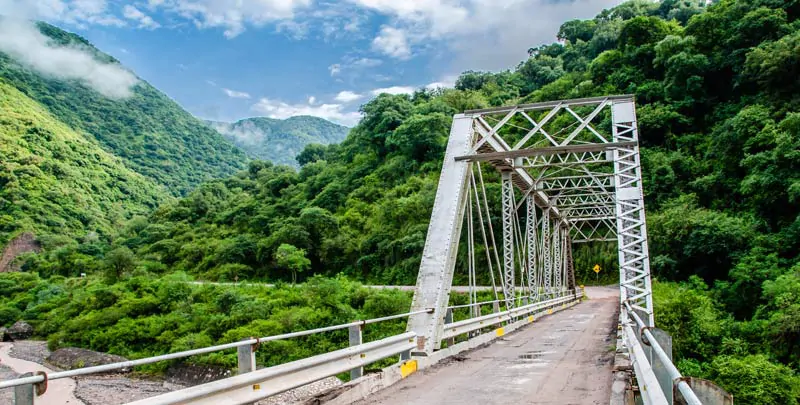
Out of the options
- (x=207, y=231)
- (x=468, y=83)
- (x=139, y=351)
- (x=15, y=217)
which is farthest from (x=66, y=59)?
(x=139, y=351)

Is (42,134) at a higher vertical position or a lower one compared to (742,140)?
higher

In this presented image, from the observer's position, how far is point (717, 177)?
99.0ft

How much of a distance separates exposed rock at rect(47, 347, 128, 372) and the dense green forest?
1.12 metres

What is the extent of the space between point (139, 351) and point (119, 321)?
4123mm

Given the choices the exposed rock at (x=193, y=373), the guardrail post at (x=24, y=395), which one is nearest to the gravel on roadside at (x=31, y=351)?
the exposed rock at (x=193, y=373)

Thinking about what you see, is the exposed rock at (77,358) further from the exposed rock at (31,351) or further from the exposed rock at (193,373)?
the exposed rock at (193,373)

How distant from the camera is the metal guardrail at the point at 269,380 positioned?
408cm

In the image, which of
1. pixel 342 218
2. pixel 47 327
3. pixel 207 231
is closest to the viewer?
pixel 47 327

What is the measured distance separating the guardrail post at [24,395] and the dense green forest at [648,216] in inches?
536

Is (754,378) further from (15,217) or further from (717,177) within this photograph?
(15,217)

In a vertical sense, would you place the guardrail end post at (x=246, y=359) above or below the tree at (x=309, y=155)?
below

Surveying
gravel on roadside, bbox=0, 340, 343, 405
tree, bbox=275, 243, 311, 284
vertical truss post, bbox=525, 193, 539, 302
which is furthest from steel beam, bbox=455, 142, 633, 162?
tree, bbox=275, 243, 311, 284

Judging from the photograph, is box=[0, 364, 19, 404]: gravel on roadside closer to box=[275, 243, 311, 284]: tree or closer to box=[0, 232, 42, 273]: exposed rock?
box=[275, 243, 311, 284]: tree

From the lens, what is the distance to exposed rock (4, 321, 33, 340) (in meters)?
42.5
